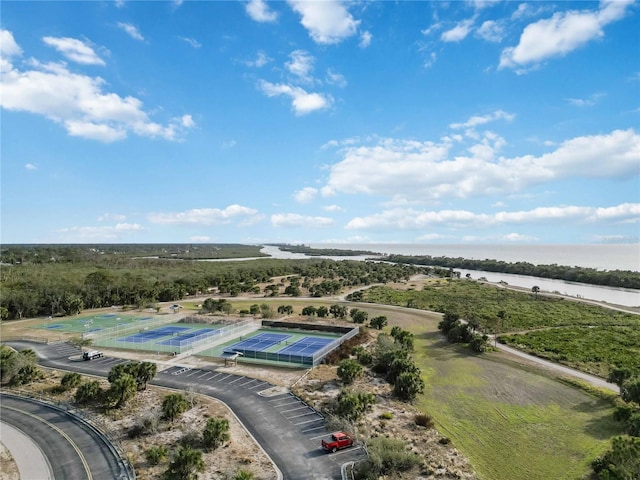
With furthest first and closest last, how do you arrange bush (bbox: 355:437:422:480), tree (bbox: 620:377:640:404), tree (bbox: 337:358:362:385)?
tree (bbox: 337:358:362:385)
tree (bbox: 620:377:640:404)
bush (bbox: 355:437:422:480)

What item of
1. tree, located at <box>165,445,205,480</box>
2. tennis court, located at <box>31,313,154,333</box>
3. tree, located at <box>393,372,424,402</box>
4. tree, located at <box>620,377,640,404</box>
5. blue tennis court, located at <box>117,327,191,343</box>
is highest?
tree, located at <box>620,377,640,404</box>

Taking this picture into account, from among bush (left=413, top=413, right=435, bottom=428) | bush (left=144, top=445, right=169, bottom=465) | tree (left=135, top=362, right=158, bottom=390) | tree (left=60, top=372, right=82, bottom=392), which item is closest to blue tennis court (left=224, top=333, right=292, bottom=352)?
tree (left=135, top=362, right=158, bottom=390)

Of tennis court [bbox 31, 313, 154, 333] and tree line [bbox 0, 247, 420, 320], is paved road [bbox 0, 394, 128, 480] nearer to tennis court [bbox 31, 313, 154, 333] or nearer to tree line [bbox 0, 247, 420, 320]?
tennis court [bbox 31, 313, 154, 333]

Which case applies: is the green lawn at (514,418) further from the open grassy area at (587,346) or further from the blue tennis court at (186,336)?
the blue tennis court at (186,336)

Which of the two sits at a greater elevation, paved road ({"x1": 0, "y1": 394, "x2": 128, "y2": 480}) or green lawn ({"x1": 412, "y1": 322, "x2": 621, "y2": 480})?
green lawn ({"x1": 412, "y1": 322, "x2": 621, "y2": 480})

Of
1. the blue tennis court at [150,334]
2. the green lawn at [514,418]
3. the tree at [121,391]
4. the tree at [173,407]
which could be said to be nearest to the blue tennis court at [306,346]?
the green lawn at [514,418]

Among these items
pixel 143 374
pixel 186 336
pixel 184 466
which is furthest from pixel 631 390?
pixel 186 336
